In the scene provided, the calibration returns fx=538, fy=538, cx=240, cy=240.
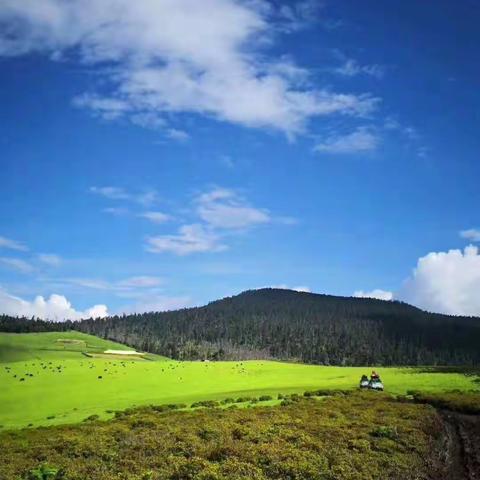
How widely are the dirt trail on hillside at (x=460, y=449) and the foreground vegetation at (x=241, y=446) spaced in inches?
24.2

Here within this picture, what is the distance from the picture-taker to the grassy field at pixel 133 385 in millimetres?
52469

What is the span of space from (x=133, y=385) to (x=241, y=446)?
4483 centimetres

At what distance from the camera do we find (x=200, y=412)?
42750mm

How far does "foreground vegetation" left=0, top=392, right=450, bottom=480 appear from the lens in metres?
24.1

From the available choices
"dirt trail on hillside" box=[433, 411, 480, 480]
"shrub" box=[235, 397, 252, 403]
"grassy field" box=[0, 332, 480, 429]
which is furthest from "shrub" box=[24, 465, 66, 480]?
"shrub" box=[235, 397, 252, 403]

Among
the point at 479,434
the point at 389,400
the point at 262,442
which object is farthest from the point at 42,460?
the point at 389,400

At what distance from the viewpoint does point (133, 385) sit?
70250mm

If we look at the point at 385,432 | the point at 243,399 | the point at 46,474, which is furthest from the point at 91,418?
the point at 385,432

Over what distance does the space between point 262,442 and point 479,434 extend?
12899 mm

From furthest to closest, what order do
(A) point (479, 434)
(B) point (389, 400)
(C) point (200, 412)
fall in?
(B) point (389, 400) → (C) point (200, 412) → (A) point (479, 434)

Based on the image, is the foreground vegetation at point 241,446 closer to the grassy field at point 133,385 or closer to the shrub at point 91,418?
the shrub at point 91,418

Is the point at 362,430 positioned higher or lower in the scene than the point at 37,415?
higher

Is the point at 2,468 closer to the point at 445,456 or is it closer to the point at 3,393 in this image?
the point at 445,456

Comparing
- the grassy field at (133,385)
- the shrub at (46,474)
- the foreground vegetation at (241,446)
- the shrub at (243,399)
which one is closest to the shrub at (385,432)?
the foreground vegetation at (241,446)
